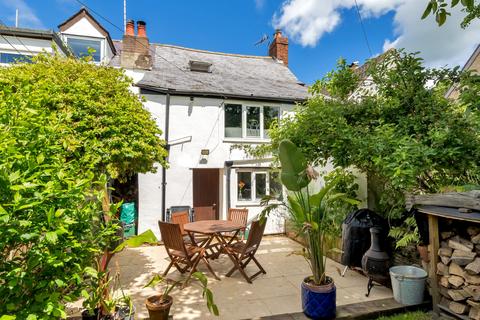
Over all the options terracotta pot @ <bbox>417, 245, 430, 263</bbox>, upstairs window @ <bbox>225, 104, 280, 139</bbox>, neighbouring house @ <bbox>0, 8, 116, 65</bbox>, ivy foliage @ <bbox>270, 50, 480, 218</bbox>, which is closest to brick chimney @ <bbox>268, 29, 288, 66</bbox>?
upstairs window @ <bbox>225, 104, 280, 139</bbox>

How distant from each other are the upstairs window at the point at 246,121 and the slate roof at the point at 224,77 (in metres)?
0.54

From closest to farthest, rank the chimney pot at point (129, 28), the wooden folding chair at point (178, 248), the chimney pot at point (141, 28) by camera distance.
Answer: the wooden folding chair at point (178, 248), the chimney pot at point (129, 28), the chimney pot at point (141, 28)

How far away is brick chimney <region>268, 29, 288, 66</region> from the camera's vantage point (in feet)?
54.8

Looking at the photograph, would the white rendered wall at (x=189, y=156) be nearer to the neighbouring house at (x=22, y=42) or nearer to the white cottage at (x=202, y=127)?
the white cottage at (x=202, y=127)

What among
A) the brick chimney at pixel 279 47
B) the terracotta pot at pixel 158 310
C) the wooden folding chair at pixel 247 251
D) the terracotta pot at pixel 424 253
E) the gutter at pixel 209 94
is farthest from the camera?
the brick chimney at pixel 279 47

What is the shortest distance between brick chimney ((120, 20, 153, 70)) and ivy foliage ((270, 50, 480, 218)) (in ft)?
26.2

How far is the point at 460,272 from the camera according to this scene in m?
4.05

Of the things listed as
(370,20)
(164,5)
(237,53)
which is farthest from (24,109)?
(237,53)

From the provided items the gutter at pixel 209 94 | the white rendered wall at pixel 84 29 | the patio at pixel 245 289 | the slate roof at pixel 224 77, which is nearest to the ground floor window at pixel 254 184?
the gutter at pixel 209 94

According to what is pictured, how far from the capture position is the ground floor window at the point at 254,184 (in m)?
11.1

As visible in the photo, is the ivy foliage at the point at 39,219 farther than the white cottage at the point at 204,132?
No

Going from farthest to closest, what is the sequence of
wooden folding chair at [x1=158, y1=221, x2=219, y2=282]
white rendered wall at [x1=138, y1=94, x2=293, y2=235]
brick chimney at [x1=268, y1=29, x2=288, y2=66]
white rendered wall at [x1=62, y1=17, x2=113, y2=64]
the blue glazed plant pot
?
brick chimney at [x1=268, y1=29, x2=288, y2=66] → white rendered wall at [x1=62, y1=17, x2=113, y2=64] → white rendered wall at [x1=138, y1=94, x2=293, y2=235] → wooden folding chair at [x1=158, y1=221, x2=219, y2=282] → the blue glazed plant pot

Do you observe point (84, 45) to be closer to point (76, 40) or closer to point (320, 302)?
point (76, 40)

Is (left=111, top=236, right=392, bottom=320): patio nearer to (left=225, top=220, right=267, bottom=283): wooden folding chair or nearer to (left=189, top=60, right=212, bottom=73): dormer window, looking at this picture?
(left=225, top=220, right=267, bottom=283): wooden folding chair
